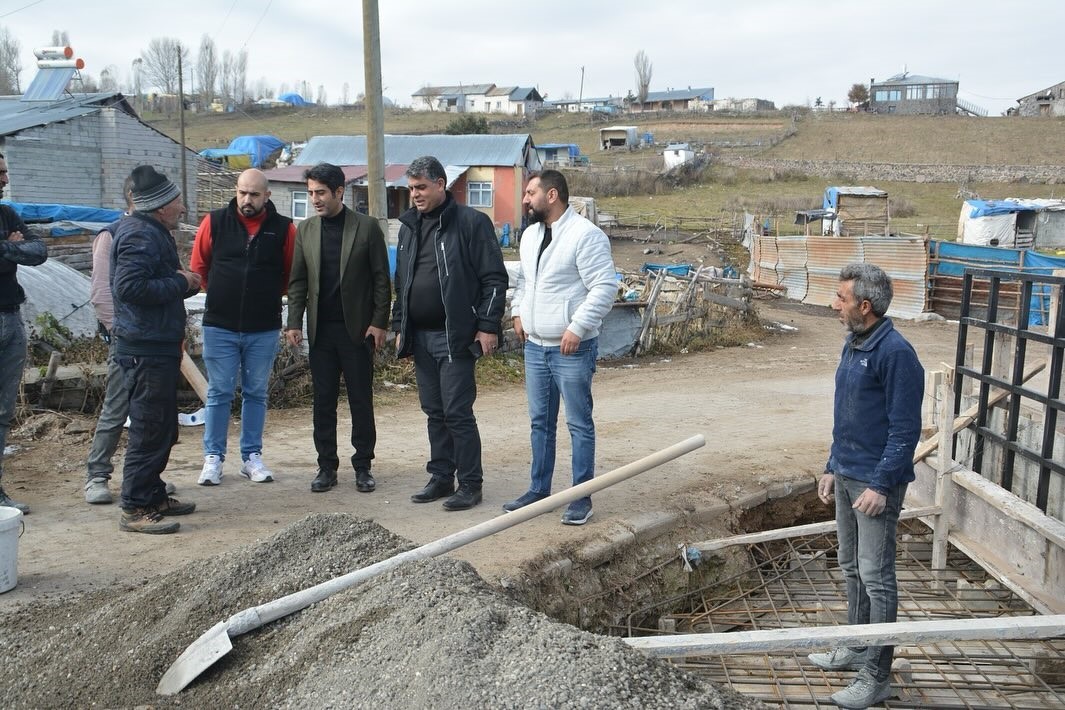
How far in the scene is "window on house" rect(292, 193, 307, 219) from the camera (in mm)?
32625

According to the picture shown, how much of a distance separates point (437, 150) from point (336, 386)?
30.8m

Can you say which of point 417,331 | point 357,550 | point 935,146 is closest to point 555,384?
point 417,331

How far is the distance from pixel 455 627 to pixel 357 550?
3.34 feet

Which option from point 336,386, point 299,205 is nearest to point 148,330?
point 336,386

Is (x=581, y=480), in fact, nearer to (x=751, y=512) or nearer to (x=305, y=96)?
(x=751, y=512)

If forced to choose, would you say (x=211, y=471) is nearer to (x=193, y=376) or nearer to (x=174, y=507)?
(x=174, y=507)

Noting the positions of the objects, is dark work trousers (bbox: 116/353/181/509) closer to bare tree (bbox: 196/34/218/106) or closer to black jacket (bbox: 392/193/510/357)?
black jacket (bbox: 392/193/510/357)

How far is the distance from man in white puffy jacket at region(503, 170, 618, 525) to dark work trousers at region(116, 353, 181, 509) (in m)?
1.96

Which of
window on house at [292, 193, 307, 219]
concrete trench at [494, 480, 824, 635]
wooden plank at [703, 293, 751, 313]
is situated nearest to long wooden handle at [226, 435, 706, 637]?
concrete trench at [494, 480, 824, 635]

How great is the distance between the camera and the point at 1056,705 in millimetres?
4562

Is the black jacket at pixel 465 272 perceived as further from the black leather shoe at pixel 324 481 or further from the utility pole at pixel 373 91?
the utility pole at pixel 373 91

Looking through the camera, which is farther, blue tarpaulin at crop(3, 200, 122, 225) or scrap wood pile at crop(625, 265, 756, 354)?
blue tarpaulin at crop(3, 200, 122, 225)

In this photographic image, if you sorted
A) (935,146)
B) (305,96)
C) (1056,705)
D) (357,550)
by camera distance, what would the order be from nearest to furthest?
(357,550) → (1056,705) → (935,146) → (305,96)

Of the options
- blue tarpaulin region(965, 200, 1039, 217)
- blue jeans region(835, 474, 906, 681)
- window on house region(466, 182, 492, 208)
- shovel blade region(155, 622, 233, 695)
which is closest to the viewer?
shovel blade region(155, 622, 233, 695)
